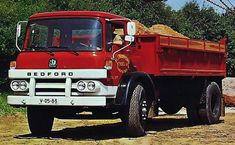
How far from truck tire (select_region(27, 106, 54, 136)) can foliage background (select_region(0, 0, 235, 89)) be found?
10.6 m

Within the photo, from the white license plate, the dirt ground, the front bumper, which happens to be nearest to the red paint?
the front bumper

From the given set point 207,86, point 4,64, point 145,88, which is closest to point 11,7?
point 4,64

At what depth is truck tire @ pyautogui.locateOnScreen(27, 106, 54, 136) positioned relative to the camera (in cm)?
1190

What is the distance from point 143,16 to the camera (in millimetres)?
44438

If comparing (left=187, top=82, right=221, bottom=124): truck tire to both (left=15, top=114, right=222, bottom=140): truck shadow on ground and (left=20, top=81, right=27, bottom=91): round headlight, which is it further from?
(left=20, top=81, right=27, bottom=91): round headlight

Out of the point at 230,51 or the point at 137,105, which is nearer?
the point at 137,105

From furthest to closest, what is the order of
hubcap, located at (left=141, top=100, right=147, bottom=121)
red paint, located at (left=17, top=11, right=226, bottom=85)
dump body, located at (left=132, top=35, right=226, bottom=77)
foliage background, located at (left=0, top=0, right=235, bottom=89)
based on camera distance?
foliage background, located at (left=0, top=0, right=235, bottom=89), dump body, located at (left=132, top=35, right=226, bottom=77), hubcap, located at (left=141, top=100, right=147, bottom=121), red paint, located at (left=17, top=11, right=226, bottom=85)

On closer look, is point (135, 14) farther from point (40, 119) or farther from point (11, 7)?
point (40, 119)

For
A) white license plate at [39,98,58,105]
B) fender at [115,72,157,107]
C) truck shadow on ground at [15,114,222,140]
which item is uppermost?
fender at [115,72,157,107]

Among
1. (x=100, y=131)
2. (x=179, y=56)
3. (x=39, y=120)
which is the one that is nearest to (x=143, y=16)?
(x=179, y=56)

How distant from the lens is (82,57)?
10641 mm

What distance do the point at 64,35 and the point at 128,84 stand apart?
1.59m

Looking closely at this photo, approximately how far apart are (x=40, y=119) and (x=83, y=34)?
2374 mm

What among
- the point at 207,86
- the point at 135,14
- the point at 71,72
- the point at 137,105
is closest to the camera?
the point at 71,72
